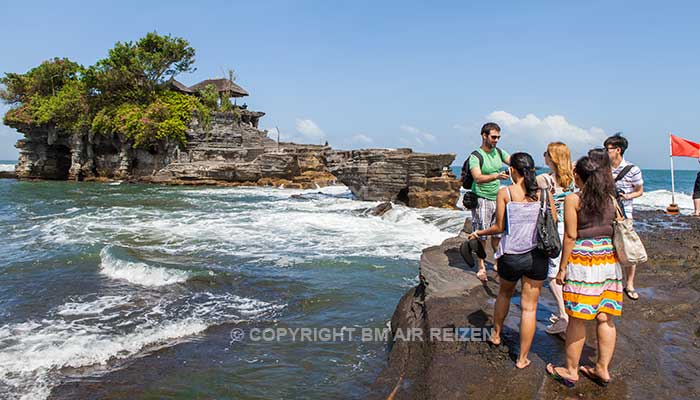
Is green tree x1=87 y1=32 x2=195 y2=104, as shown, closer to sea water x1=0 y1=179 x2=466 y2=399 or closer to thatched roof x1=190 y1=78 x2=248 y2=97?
thatched roof x1=190 y1=78 x2=248 y2=97

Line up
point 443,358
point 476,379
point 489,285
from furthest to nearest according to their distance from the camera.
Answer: point 489,285 → point 443,358 → point 476,379

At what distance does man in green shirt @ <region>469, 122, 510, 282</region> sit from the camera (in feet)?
15.5

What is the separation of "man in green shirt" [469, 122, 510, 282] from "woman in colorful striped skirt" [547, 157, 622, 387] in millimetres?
1646

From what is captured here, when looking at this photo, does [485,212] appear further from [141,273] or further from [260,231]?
[260,231]

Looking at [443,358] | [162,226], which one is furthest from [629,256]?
[162,226]

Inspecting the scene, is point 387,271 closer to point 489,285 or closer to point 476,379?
point 489,285

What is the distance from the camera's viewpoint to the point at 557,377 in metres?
3.09

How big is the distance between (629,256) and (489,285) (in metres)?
2.46

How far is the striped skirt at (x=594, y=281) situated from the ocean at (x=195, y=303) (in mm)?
2302

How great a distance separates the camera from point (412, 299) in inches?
228

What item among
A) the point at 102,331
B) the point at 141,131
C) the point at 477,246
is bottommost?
the point at 102,331

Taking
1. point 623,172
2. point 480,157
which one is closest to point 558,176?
point 480,157

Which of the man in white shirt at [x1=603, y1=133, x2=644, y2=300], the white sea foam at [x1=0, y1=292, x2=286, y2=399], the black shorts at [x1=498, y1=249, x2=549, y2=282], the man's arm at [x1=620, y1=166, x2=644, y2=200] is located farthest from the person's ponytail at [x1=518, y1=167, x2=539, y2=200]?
the white sea foam at [x1=0, y1=292, x2=286, y2=399]

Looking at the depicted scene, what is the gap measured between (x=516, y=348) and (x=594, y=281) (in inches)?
41.0
